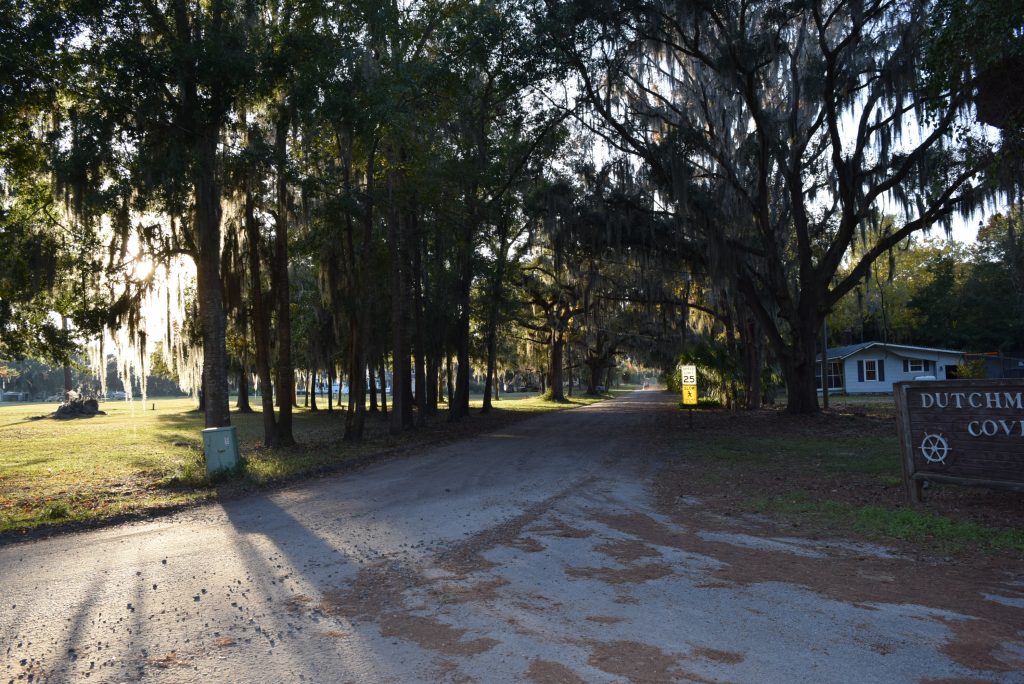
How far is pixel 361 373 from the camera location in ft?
56.9

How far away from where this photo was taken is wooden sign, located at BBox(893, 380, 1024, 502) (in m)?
7.12

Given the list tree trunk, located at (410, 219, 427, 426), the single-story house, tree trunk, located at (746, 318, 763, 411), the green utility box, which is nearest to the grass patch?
the green utility box

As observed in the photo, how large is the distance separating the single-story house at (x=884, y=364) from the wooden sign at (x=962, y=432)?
128 ft

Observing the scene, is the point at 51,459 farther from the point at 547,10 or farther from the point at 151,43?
the point at 547,10

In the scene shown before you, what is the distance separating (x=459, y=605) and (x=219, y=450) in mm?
7818

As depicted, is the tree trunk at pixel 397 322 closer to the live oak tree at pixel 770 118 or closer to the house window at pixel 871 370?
the live oak tree at pixel 770 118

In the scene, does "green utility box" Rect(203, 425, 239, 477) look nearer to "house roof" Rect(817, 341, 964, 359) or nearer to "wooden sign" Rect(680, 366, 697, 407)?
"wooden sign" Rect(680, 366, 697, 407)

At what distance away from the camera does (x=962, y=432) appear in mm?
7562

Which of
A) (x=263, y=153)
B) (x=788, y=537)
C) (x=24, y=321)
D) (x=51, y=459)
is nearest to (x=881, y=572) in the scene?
(x=788, y=537)

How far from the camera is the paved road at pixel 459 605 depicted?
388 centimetres

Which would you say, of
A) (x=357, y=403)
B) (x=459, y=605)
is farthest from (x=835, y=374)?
(x=459, y=605)

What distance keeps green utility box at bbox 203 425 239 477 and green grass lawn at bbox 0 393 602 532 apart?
0.21 m

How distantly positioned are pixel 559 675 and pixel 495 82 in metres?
16.9

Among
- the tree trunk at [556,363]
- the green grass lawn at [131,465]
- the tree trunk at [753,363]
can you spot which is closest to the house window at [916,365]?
the tree trunk at [753,363]
